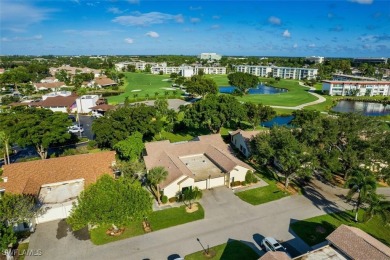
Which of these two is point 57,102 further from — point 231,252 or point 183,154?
point 231,252

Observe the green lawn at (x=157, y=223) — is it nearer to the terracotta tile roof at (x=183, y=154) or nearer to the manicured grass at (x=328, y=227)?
the terracotta tile roof at (x=183, y=154)

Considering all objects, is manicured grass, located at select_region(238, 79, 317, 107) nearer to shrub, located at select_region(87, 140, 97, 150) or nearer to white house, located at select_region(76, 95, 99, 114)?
white house, located at select_region(76, 95, 99, 114)

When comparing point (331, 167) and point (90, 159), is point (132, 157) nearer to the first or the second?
point (90, 159)

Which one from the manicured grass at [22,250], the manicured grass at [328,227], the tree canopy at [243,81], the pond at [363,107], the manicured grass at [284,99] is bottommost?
the manicured grass at [22,250]

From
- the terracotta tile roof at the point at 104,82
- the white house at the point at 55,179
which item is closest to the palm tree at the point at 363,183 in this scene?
the white house at the point at 55,179

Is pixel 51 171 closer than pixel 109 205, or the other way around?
pixel 109 205

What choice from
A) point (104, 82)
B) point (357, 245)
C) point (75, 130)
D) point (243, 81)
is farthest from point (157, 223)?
point (104, 82)
